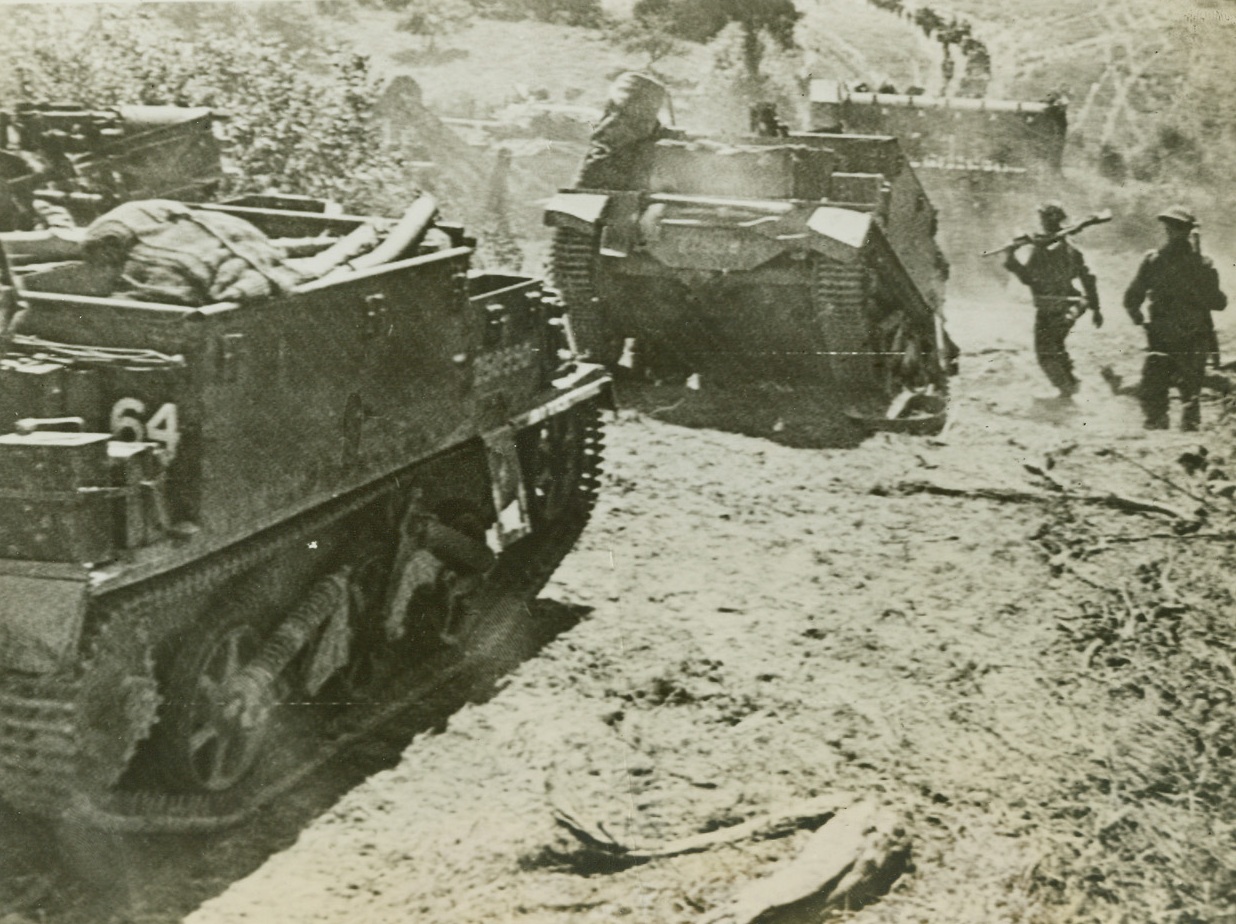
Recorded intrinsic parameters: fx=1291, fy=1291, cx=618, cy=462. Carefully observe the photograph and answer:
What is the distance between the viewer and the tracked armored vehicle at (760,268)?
9.78 meters

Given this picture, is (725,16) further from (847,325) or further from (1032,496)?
(1032,496)

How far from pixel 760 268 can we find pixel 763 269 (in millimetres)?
26

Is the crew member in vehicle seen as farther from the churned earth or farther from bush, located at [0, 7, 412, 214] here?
bush, located at [0, 7, 412, 214]

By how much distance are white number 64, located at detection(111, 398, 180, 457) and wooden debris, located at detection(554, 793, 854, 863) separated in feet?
6.26

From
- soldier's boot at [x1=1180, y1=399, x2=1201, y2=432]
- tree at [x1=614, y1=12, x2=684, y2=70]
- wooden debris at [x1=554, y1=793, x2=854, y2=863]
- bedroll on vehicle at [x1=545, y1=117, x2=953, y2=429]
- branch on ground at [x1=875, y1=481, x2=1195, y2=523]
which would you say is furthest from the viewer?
bedroll on vehicle at [x1=545, y1=117, x2=953, y2=429]

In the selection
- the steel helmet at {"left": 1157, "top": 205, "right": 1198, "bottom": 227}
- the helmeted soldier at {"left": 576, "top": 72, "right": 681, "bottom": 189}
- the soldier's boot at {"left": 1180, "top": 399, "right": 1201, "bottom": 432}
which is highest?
the helmeted soldier at {"left": 576, "top": 72, "right": 681, "bottom": 189}

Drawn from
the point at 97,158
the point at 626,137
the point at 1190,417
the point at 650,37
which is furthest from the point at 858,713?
the point at 626,137

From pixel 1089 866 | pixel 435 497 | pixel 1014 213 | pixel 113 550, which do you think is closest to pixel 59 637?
pixel 113 550

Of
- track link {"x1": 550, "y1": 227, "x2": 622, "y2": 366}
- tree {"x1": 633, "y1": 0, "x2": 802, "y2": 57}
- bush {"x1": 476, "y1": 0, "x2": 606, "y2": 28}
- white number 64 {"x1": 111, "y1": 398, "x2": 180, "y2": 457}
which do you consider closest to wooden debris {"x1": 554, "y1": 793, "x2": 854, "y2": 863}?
white number 64 {"x1": 111, "y1": 398, "x2": 180, "y2": 457}

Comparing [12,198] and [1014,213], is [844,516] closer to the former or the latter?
[12,198]

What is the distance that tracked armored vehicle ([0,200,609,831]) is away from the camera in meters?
3.84

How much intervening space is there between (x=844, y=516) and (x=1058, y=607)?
1678 mm

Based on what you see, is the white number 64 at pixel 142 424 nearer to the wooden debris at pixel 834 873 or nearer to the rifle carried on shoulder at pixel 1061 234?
the wooden debris at pixel 834 873

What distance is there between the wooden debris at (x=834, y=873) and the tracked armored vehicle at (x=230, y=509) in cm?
179
